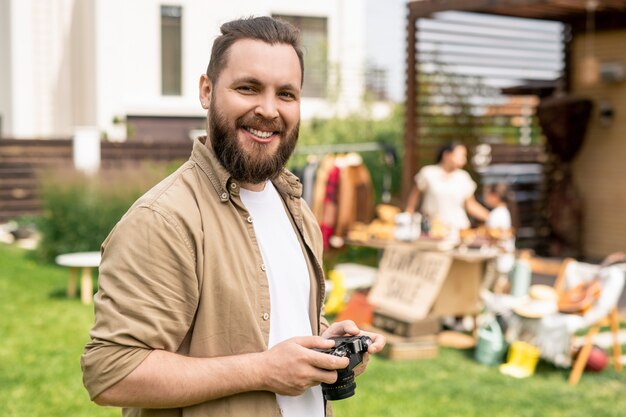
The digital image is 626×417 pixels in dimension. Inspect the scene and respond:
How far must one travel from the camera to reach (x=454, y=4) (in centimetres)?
1137

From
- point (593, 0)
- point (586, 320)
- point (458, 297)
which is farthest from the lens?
point (593, 0)

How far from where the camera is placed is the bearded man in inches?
71.3

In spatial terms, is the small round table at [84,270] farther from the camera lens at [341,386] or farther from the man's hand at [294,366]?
A: the man's hand at [294,366]

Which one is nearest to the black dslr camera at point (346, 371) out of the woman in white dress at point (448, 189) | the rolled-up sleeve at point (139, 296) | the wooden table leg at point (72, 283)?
the rolled-up sleeve at point (139, 296)

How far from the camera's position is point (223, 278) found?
1.92m

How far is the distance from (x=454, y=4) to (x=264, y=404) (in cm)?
1013

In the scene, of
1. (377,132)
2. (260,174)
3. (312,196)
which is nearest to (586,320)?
(312,196)

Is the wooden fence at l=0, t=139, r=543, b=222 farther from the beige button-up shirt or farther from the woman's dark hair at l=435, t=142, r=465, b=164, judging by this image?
the beige button-up shirt

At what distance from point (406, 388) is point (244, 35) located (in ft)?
16.6

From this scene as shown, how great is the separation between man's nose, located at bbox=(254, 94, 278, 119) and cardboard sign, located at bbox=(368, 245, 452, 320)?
19.9 ft

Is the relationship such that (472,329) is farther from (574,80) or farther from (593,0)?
(574,80)

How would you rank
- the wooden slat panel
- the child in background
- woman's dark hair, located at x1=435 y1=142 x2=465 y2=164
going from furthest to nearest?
the wooden slat panel
woman's dark hair, located at x1=435 y1=142 x2=465 y2=164
the child in background

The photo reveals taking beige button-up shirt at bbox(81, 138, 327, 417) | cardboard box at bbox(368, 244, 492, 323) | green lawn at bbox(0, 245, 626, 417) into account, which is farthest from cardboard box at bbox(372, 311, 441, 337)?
beige button-up shirt at bbox(81, 138, 327, 417)

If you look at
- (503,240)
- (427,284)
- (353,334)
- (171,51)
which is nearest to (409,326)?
(427,284)
